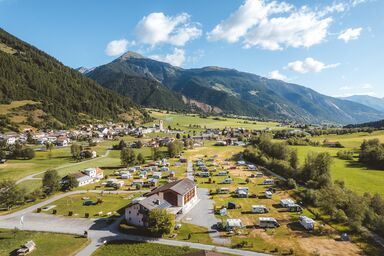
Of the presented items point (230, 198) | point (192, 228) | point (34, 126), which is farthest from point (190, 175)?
point (34, 126)

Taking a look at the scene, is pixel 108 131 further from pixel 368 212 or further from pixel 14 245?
pixel 368 212

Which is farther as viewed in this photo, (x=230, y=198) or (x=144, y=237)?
(x=230, y=198)

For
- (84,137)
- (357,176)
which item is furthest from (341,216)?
(84,137)

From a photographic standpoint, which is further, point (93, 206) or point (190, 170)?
point (190, 170)

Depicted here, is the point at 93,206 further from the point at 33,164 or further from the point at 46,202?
the point at 33,164

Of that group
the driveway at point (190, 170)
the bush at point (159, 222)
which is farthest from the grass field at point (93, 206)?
the driveway at point (190, 170)

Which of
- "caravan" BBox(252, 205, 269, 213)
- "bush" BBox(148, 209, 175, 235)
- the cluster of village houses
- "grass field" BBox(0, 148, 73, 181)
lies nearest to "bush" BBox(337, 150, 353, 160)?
the cluster of village houses
